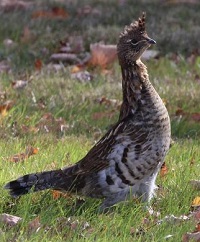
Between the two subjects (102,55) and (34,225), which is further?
(102,55)

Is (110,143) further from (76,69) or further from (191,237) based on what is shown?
(76,69)

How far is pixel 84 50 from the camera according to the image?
12.2 metres

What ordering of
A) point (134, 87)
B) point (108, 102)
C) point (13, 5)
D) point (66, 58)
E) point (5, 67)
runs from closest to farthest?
point (134, 87)
point (108, 102)
point (5, 67)
point (66, 58)
point (13, 5)

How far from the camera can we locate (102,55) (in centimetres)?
1148

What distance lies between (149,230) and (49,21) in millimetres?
7507

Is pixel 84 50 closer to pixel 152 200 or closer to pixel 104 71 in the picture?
pixel 104 71

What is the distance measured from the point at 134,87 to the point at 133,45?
1.01ft

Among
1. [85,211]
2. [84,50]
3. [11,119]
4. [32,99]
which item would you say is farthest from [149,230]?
[84,50]

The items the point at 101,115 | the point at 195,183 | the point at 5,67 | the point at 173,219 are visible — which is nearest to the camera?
the point at 173,219

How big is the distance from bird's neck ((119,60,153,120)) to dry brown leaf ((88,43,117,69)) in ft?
15.9

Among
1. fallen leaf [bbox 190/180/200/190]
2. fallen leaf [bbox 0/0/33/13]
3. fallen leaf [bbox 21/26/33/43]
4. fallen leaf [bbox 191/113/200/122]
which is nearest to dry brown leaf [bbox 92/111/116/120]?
fallen leaf [bbox 191/113/200/122]

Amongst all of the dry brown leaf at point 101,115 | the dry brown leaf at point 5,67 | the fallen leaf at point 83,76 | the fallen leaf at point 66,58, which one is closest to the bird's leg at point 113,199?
the dry brown leaf at point 101,115

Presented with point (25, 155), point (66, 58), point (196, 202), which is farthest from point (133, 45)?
point (66, 58)

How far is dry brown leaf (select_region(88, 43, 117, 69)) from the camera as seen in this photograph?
11.4 m
